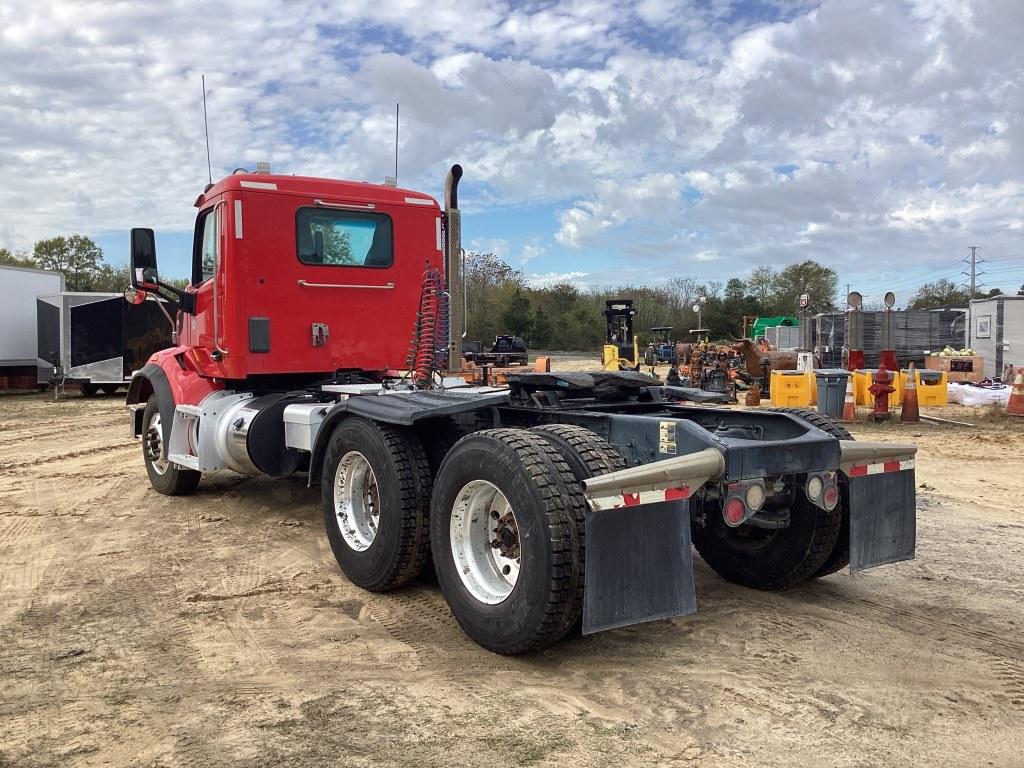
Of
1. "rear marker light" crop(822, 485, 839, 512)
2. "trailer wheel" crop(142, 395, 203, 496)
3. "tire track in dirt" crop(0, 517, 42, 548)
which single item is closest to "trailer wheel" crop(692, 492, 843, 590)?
"rear marker light" crop(822, 485, 839, 512)

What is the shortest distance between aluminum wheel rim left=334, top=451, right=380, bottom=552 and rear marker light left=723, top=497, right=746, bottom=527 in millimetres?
2259

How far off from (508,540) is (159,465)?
210 inches

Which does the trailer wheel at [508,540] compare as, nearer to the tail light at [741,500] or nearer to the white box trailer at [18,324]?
the tail light at [741,500]

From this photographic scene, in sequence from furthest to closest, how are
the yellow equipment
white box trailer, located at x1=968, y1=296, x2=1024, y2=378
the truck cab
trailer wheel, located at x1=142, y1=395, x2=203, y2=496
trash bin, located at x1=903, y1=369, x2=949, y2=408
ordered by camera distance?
the yellow equipment, white box trailer, located at x1=968, y1=296, x2=1024, y2=378, trash bin, located at x1=903, y1=369, x2=949, y2=408, trailer wheel, located at x1=142, y1=395, x2=203, y2=496, the truck cab

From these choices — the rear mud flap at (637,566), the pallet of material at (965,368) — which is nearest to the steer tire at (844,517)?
the rear mud flap at (637,566)

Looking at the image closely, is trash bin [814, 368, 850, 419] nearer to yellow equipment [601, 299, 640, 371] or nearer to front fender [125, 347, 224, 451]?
front fender [125, 347, 224, 451]

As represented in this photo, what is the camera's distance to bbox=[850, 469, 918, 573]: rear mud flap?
4.34 m

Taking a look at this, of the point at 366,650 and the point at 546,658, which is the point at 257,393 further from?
the point at 546,658

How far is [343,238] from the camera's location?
7234mm

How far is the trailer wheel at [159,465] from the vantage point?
7.89m

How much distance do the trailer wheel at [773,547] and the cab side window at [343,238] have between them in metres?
3.76

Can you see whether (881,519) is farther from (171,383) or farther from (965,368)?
(965,368)

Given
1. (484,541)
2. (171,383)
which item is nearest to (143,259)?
(171,383)

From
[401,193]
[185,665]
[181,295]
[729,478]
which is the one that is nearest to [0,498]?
[181,295]
